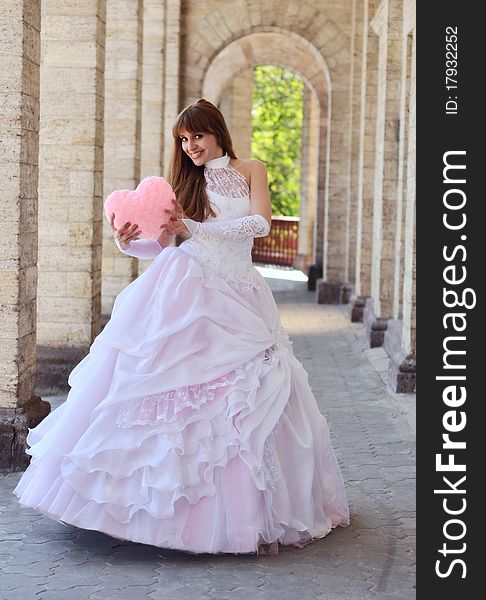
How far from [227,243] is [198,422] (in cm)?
87

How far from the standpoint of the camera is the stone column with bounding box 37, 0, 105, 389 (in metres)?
8.94

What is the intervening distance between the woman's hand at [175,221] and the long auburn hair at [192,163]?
20cm

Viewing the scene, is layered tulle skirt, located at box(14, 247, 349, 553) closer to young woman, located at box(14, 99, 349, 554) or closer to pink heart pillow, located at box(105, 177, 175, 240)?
young woman, located at box(14, 99, 349, 554)

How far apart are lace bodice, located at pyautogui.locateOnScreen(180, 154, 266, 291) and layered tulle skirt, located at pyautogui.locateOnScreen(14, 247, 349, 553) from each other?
2.3 inches

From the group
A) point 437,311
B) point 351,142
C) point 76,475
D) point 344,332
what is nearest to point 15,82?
point 76,475

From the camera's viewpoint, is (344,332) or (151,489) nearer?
(151,489)

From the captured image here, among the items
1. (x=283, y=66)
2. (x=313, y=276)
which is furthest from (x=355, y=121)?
(x=283, y=66)

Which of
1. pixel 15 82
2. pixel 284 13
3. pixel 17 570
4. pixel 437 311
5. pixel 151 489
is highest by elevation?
pixel 284 13

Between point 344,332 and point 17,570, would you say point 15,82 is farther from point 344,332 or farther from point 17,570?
point 344,332

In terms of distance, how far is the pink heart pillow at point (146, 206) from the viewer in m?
5.10

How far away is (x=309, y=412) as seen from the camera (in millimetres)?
5238

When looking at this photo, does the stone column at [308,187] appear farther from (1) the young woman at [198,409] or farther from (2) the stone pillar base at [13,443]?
(1) the young woman at [198,409]

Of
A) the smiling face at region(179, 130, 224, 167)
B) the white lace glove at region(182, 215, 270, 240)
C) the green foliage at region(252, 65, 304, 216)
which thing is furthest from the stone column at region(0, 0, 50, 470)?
the green foliage at region(252, 65, 304, 216)

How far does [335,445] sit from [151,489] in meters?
2.81
